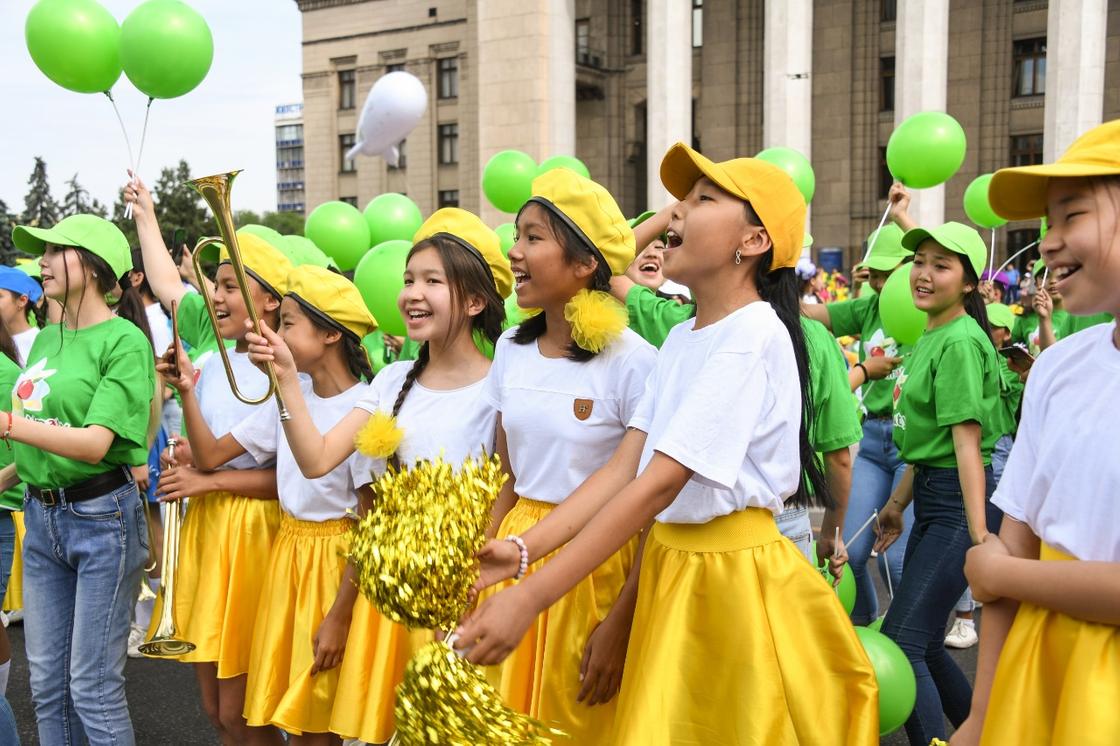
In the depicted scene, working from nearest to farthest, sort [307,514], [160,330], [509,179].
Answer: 1. [307,514]
2. [160,330]
3. [509,179]

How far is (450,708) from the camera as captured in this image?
5.34ft

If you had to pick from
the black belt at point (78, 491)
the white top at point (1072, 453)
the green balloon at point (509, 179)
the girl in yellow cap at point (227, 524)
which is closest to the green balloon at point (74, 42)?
the girl in yellow cap at point (227, 524)

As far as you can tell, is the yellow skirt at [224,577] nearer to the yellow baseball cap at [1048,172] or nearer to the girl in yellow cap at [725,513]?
the girl in yellow cap at [725,513]

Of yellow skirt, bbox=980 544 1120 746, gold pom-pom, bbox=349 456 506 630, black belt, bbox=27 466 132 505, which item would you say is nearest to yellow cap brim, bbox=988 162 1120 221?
yellow skirt, bbox=980 544 1120 746

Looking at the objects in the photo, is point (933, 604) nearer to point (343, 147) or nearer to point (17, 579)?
point (17, 579)

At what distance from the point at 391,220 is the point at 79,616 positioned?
627cm

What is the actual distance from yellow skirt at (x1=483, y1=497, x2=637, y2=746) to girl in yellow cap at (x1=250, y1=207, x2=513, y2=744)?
0.39m

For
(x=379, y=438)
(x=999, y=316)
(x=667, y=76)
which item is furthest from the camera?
(x=667, y=76)

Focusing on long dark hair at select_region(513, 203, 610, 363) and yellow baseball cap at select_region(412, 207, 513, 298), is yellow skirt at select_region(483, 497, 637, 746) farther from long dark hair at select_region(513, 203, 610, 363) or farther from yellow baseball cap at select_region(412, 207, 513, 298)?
yellow baseball cap at select_region(412, 207, 513, 298)

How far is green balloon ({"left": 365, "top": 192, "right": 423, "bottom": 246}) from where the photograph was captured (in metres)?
9.49

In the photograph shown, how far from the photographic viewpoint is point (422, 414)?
3.32 meters

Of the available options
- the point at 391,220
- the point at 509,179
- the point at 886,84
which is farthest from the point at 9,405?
the point at 886,84

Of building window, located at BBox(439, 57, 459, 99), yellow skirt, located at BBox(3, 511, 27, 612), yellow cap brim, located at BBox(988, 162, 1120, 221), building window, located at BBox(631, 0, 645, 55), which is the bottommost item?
yellow skirt, located at BBox(3, 511, 27, 612)

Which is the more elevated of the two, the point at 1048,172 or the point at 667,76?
the point at 667,76
